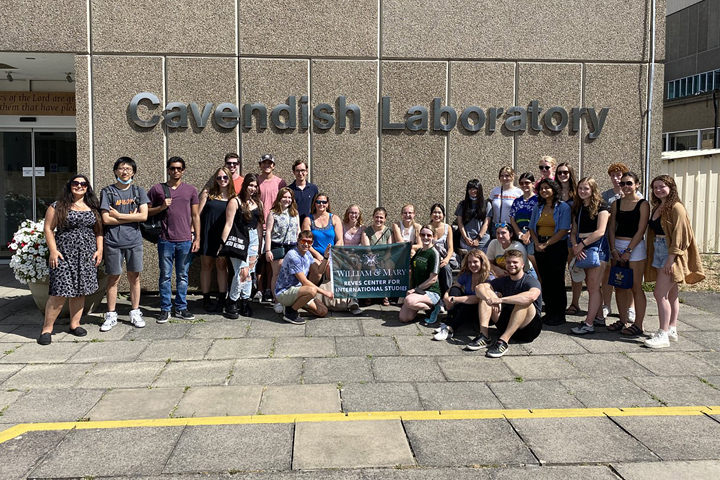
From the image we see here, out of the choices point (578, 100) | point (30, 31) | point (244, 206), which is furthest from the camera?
point (578, 100)

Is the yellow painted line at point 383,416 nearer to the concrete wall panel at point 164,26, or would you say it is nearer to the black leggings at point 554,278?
the black leggings at point 554,278

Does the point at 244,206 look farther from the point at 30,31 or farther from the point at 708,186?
the point at 708,186

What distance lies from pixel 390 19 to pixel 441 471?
747 centimetres

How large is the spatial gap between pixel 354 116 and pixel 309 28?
1470 mm

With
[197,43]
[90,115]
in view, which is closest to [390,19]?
[197,43]

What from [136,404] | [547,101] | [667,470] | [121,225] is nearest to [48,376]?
[136,404]

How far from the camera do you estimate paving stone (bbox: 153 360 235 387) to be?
18.7 ft

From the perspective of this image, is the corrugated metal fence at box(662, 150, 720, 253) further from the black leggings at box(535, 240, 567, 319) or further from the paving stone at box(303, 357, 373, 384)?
the paving stone at box(303, 357, 373, 384)

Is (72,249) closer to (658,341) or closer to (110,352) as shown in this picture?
(110,352)

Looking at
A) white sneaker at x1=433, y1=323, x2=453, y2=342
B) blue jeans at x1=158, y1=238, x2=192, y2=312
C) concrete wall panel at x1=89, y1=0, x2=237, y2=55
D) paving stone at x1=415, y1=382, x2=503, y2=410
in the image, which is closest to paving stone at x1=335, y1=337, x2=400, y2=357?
white sneaker at x1=433, y1=323, x2=453, y2=342

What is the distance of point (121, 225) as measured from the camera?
24.9 feet

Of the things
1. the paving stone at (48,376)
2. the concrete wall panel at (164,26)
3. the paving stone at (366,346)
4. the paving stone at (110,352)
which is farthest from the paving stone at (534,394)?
the concrete wall panel at (164,26)

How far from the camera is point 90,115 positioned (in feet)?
30.5

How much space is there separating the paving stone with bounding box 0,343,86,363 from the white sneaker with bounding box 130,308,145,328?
31.4 inches
